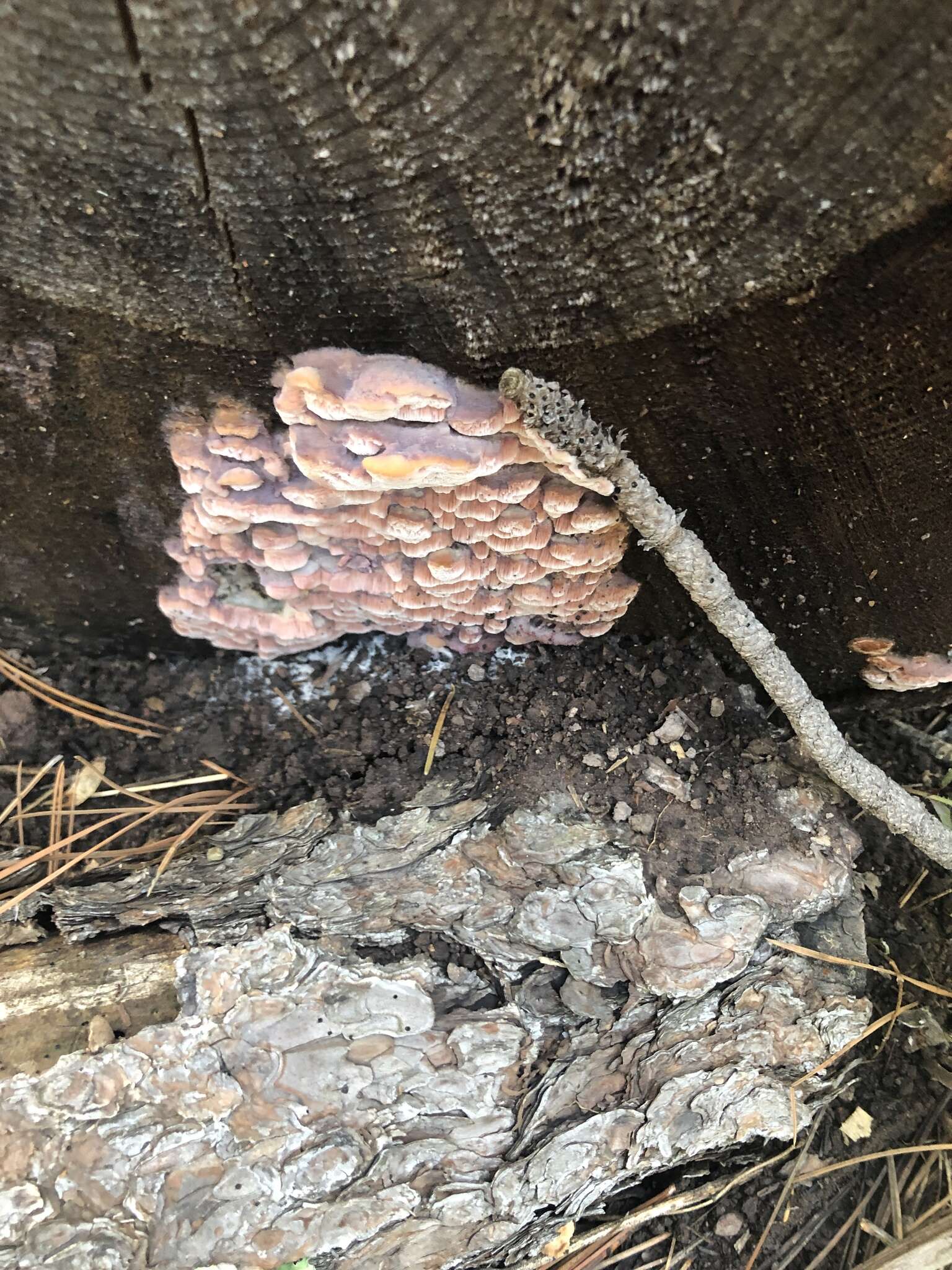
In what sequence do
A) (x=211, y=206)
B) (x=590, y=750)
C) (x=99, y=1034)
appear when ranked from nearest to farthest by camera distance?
(x=211, y=206), (x=99, y=1034), (x=590, y=750)

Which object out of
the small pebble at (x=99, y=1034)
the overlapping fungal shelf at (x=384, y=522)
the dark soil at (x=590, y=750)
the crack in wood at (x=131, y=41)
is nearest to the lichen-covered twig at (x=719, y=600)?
the overlapping fungal shelf at (x=384, y=522)

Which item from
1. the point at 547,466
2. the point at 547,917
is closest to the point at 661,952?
the point at 547,917

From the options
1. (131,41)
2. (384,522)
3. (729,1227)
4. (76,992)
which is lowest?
(729,1227)

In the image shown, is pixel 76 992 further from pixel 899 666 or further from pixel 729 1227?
pixel 899 666

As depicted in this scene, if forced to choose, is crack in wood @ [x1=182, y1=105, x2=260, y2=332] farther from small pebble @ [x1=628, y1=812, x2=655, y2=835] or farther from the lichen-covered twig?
small pebble @ [x1=628, y1=812, x2=655, y2=835]

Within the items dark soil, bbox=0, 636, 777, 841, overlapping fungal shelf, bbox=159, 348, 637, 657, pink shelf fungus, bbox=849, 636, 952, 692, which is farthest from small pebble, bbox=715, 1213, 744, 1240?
overlapping fungal shelf, bbox=159, 348, 637, 657

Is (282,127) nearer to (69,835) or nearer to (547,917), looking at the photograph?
(547,917)

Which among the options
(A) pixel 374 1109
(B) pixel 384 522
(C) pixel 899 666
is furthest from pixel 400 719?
(C) pixel 899 666
